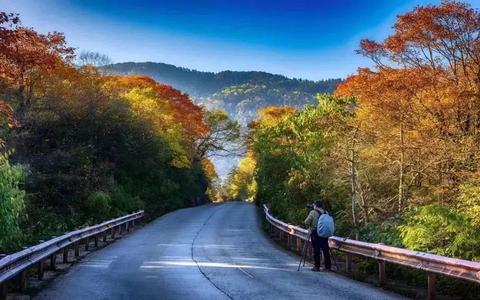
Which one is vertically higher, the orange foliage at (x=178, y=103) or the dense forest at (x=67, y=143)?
the orange foliage at (x=178, y=103)

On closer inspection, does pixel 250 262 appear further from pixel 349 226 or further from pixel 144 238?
pixel 144 238

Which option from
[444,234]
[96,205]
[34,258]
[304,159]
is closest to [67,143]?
[96,205]

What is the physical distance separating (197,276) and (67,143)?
17849 millimetres

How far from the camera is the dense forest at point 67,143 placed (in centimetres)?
1725

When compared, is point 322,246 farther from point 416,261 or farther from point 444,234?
point 416,261

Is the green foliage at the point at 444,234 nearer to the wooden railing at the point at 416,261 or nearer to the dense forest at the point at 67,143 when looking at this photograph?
the wooden railing at the point at 416,261

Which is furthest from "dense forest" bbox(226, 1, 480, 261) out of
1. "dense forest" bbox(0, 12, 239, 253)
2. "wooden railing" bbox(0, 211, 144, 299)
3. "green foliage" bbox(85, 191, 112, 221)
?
"green foliage" bbox(85, 191, 112, 221)

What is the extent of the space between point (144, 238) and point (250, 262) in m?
8.76

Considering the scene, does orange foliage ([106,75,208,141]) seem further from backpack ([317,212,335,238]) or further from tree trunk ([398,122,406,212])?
backpack ([317,212,335,238])

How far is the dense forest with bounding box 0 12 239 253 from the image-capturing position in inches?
679

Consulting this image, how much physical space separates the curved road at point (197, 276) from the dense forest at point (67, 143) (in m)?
2.00

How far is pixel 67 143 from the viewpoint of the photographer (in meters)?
27.8

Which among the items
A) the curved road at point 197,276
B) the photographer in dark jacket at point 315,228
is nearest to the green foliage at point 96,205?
the curved road at point 197,276

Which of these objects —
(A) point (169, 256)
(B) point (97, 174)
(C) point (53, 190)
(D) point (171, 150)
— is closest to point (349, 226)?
(A) point (169, 256)
